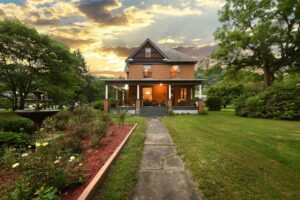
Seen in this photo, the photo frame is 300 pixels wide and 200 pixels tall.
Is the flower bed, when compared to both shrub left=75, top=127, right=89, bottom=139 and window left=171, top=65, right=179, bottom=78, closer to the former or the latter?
shrub left=75, top=127, right=89, bottom=139

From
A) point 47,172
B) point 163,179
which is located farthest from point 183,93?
point 47,172

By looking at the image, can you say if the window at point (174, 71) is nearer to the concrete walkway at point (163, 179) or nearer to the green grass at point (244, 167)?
the green grass at point (244, 167)

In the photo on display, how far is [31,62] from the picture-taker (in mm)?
20234

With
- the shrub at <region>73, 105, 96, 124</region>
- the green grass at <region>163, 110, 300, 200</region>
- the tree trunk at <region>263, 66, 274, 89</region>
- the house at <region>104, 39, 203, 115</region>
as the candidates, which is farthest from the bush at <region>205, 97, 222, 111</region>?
the shrub at <region>73, 105, 96, 124</region>

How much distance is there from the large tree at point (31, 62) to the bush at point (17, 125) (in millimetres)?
11481

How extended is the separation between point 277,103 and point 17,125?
20465mm

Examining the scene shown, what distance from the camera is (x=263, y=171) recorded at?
5.08m

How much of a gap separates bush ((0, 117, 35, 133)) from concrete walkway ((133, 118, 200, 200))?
17.2ft

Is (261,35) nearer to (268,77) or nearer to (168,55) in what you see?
(268,77)

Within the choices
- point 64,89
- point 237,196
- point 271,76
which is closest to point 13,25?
point 64,89

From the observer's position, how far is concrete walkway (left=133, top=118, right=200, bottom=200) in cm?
381

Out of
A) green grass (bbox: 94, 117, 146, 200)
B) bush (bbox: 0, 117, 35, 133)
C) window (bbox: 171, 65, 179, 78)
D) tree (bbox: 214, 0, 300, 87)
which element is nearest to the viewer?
green grass (bbox: 94, 117, 146, 200)

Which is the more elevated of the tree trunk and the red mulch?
the tree trunk

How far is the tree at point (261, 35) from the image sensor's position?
21.9 m
